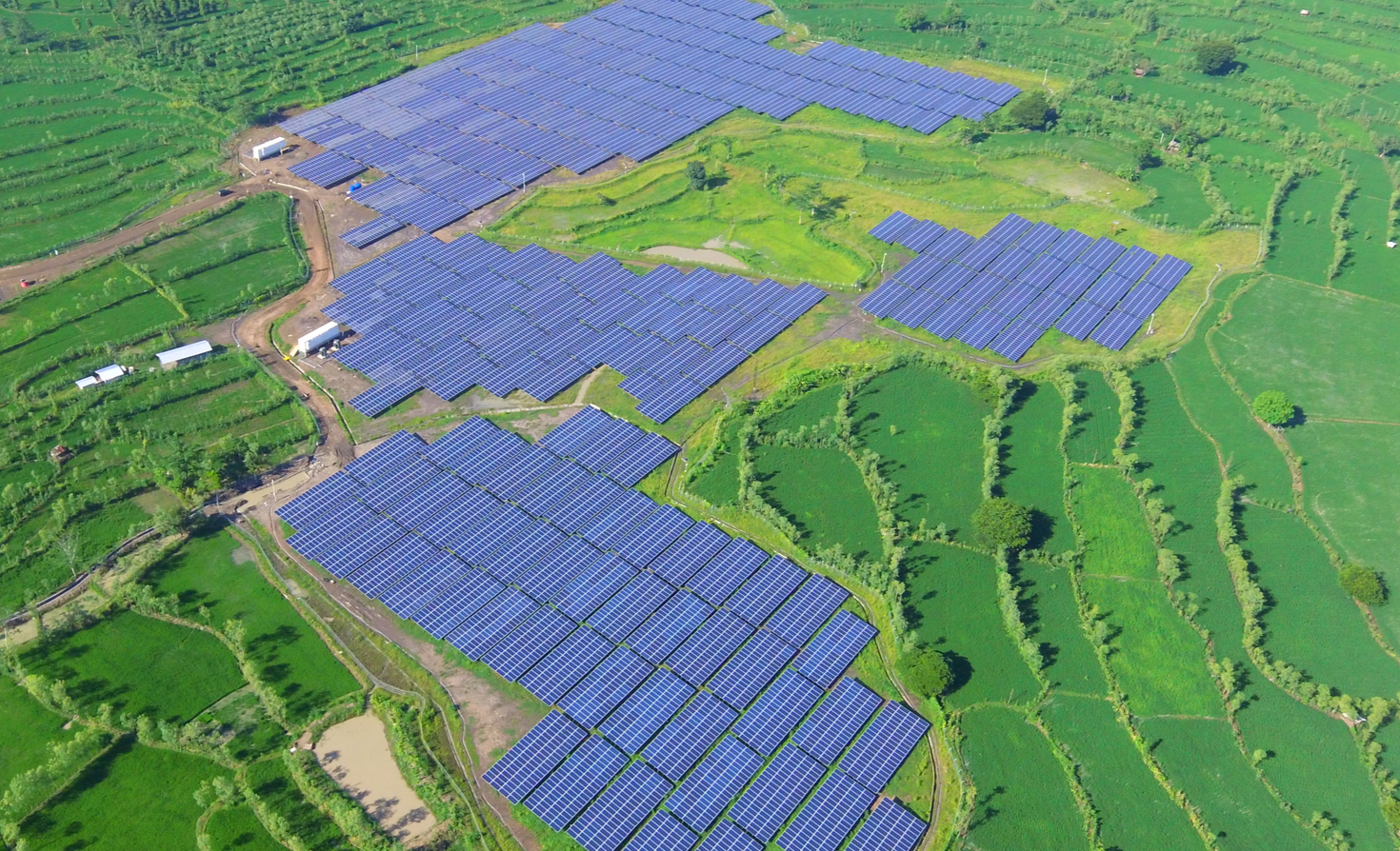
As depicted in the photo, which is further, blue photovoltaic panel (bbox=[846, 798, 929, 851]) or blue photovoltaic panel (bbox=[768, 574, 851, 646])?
blue photovoltaic panel (bbox=[768, 574, 851, 646])

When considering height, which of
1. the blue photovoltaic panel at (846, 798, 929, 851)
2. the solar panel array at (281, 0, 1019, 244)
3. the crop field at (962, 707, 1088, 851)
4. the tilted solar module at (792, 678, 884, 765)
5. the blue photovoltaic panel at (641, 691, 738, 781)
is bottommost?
the crop field at (962, 707, 1088, 851)

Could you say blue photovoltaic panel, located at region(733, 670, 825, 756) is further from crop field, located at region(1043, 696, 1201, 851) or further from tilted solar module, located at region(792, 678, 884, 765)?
crop field, located at region(1043, 696, 1201, 851)

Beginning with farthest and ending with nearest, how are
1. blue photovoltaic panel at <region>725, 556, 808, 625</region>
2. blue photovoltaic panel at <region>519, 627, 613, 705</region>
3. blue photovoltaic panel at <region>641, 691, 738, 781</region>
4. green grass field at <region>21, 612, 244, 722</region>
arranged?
blue photovoltaic panel at <region>725, 556, 808, 625</region>, blue photovoltaic panel at <region>519, 627, 613, 705</region>, green grass field at <region>21, 612, 244, 722</region>, blue photovoltaic panel at <region>641, 691, 738, 781</region>

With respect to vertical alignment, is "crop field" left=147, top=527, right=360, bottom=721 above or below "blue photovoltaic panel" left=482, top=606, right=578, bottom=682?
above

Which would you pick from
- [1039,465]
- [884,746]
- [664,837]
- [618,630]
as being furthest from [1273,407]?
[664,837]

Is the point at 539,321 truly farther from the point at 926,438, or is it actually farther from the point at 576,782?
the point at 576,782

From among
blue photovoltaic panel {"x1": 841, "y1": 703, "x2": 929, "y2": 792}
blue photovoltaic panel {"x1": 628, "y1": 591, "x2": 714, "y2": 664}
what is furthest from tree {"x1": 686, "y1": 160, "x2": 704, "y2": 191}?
blue photovoltaic panel {"x1": 841, "y1": 703, "x2": 929, "y2": 792}

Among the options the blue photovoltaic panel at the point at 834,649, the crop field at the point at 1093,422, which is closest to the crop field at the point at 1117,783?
the blue photovoltaic panel at the point at 834,649
